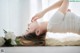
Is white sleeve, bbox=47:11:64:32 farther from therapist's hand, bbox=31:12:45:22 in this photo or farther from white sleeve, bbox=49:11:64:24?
therapist's hand, bbox=31:12:45:22

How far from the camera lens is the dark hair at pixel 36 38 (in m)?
2.12

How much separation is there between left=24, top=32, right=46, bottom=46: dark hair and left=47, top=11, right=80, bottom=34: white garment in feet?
0.49

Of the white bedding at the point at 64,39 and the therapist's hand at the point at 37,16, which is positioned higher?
the therapist's hand at the point at 37,16

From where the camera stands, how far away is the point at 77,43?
6.79ft

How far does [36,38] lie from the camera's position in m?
2.16

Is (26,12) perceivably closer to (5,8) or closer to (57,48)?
(5,8)

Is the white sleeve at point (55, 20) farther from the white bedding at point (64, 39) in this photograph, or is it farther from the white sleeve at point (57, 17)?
the white bedding at point (64, 39)

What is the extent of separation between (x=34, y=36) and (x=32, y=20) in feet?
0.67

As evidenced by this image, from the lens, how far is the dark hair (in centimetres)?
212

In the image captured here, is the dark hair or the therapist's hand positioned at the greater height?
the therapist's hand

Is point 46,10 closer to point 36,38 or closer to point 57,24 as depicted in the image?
point 57,24

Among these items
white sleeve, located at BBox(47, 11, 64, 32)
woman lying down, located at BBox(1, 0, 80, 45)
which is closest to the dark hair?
woman lying down, located at BBox(1, 0, 80, 45)

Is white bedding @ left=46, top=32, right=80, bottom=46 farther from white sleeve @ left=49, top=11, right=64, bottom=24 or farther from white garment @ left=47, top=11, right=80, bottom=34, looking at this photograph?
white sleeve @ left=49, top=11, right=64, bottom=24

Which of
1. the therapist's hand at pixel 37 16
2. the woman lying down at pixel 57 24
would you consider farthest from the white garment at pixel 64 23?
the therapist's hand at pixel 37 16
